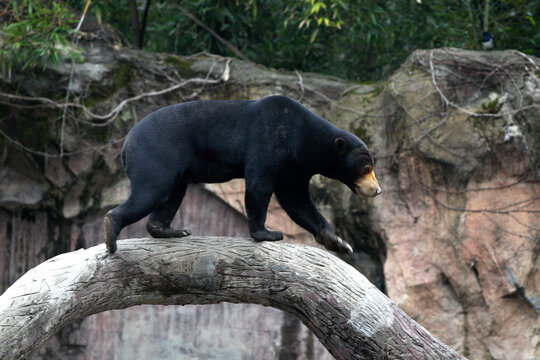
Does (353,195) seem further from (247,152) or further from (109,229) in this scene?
(109,229)

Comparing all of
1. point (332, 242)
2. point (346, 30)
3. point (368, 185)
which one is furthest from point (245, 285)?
point (346, 30)

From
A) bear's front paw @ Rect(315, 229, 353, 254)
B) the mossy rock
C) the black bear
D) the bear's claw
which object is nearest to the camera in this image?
the bear's claw

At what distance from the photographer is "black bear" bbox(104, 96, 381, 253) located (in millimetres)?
3141

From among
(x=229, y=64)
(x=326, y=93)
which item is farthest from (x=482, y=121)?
(x=229, y=64)

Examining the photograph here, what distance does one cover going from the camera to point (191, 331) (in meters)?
5.83

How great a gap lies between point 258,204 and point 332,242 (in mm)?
419

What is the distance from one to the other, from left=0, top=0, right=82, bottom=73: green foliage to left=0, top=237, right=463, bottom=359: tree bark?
2707 millimetres

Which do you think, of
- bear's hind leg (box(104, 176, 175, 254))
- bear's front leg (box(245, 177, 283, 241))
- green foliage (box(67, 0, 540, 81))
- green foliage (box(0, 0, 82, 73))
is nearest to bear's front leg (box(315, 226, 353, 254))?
bear's front leg (box(245, 177, 283, 241))

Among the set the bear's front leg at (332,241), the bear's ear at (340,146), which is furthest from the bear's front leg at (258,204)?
the bear's ear at (340,146)

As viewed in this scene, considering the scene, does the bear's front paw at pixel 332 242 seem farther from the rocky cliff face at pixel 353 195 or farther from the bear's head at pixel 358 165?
the rocky cliff face at pixel 353 195

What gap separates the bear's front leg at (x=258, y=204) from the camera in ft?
10.3

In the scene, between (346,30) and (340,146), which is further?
(346,30)

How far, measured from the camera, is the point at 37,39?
5398 mm

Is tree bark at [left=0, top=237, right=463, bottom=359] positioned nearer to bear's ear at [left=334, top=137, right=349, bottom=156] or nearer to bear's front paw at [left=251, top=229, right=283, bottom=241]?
bear's front paw at [left=251, top=229, right=283, bottom=241]
